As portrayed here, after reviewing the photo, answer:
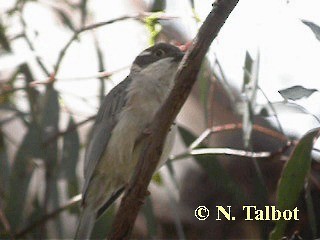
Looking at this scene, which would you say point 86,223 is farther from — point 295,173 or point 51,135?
point 295,173

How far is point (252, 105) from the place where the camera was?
8.66 feet

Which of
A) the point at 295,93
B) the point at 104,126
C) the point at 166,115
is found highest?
the point at 166,115

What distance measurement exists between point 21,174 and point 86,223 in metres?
0.43

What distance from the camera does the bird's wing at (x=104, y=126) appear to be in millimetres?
2760

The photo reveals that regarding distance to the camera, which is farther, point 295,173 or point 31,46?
point 31,46

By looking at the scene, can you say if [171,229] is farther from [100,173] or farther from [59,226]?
[100,173]

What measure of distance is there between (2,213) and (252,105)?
3.35 feet

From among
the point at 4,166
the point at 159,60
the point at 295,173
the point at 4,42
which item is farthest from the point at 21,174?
the point at 295,173

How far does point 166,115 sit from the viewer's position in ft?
6.48

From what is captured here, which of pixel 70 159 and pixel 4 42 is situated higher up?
pixel 4 42

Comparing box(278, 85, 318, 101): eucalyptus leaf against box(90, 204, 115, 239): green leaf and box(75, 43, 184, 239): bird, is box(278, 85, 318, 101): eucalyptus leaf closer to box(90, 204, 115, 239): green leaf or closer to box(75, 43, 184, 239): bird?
box(75, 43, 184, 239): bird

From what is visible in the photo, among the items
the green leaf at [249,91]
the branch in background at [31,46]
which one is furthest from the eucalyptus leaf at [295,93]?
the branch in background at [31,46]

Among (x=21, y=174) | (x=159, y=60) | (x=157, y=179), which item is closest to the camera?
(x=159, y=60)

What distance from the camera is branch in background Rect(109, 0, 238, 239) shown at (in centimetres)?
188
